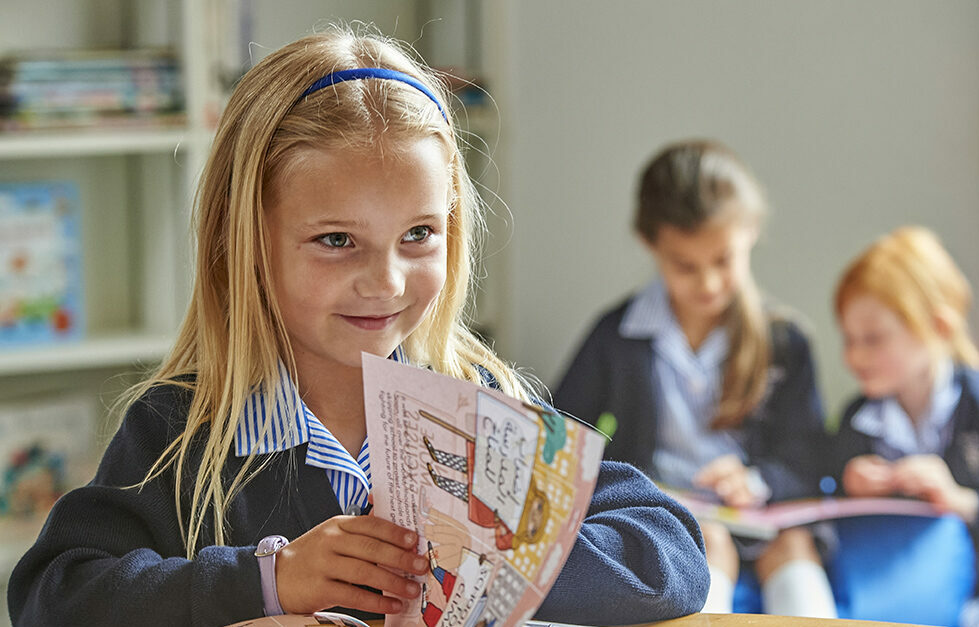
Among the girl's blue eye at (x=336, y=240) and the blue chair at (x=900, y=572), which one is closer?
the girl's blue eye at (x=336, y=240)

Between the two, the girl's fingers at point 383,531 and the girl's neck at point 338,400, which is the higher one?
the girl's neck at point 338,400

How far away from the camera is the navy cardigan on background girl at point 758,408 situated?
78.4 inches

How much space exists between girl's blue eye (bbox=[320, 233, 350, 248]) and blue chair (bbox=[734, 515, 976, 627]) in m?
1.23

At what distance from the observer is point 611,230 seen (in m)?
2.60

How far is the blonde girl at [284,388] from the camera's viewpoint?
2.12ft

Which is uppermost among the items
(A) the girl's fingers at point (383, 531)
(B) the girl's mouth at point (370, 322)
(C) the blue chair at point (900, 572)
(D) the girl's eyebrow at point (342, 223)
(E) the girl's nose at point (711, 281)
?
(D) the girl's eyebrow at point (342, 223)

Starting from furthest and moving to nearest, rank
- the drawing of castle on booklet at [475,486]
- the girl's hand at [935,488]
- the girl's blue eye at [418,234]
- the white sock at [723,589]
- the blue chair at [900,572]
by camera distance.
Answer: the girl's hand at [935,488] → the blue chair at [900,572] → the white sock at [723,589] → the girl's blue eye at [418,234] → the drawing of castle on booklet at [475,486]

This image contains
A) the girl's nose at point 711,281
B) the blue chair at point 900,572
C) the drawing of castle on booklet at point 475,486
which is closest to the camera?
the drawing of castle on booklet at point 475,486

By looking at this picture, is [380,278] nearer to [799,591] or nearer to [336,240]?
[336,240]

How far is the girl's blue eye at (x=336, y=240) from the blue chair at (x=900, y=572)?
1.23m

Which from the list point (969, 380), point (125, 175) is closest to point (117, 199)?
point (125, 175)

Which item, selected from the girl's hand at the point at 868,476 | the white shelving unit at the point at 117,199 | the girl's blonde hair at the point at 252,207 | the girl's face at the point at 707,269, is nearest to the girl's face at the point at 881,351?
the girl's hand at the point at 868,476

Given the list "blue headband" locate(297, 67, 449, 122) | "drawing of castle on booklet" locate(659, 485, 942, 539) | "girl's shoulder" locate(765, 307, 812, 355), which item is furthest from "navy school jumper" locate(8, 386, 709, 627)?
"girl's shoulder" locate(765, 307, 812, 355)

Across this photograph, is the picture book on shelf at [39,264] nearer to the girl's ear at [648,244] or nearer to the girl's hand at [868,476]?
the girl's ear at [648,244]
